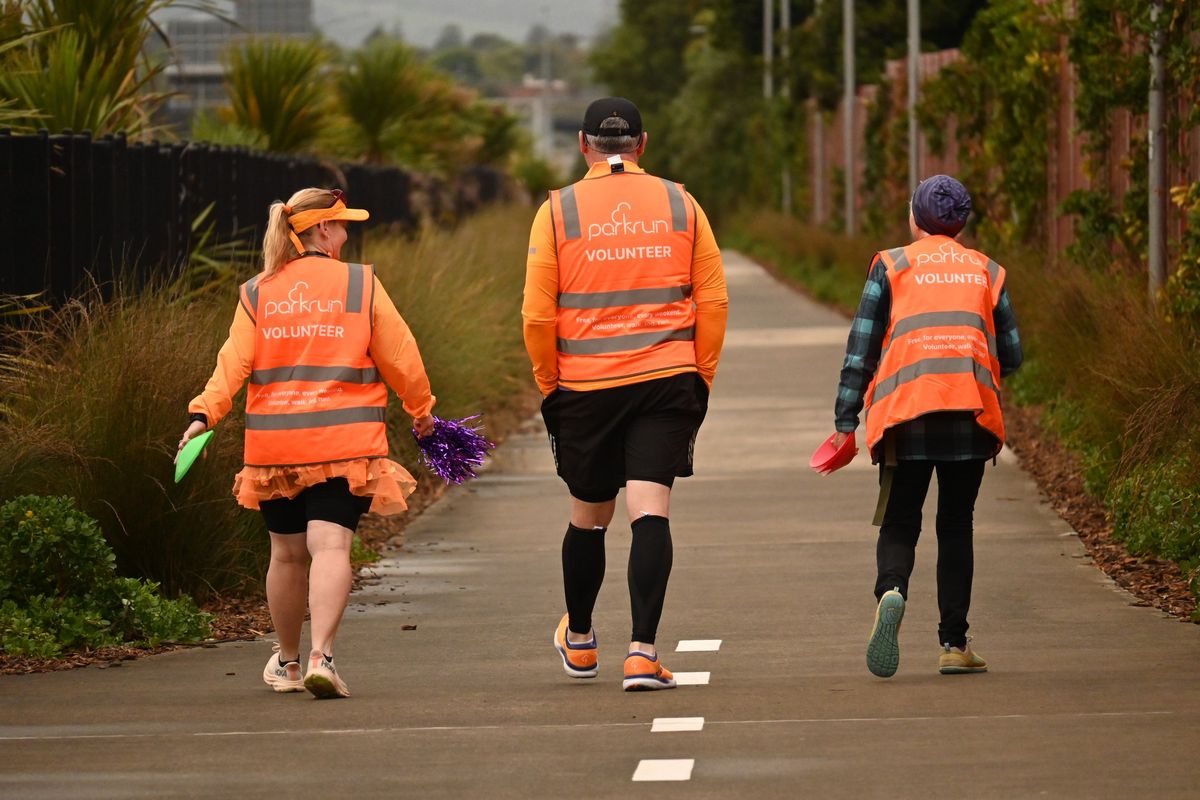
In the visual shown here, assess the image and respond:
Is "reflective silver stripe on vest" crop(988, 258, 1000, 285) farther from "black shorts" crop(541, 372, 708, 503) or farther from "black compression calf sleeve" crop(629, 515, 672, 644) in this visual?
"black compression calf sleeve" crop(629, 515, 672, 644)

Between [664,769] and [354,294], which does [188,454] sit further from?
[664,769]

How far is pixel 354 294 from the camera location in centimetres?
750

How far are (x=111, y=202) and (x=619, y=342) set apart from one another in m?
6.07

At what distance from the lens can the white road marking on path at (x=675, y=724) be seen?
6840 mm

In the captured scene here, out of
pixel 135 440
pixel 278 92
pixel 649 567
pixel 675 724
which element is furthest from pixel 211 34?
pixel 675 724

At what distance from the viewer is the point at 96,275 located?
41.0 ft

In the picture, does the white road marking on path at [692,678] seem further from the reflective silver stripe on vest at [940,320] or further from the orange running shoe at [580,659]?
the reflective silver stripe on vest at [940,320]

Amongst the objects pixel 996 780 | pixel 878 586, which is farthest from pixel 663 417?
pixel 996 780

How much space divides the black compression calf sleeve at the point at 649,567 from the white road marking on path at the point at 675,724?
1.77 ft

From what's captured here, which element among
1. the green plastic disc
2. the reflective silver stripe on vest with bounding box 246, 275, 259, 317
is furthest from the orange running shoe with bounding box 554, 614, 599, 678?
the reflective silver stripe on vest with bounding box 246, 275, 259, 317

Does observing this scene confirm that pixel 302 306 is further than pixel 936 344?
No

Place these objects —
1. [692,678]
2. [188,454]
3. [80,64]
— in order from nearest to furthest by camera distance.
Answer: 1. [188,454]
2. [692,678]
3. [80,64]

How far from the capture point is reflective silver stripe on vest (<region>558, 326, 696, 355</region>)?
7.49 meters

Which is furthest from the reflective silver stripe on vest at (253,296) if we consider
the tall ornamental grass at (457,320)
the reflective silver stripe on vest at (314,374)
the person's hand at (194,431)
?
the tall ornamental grass at (457,320)
